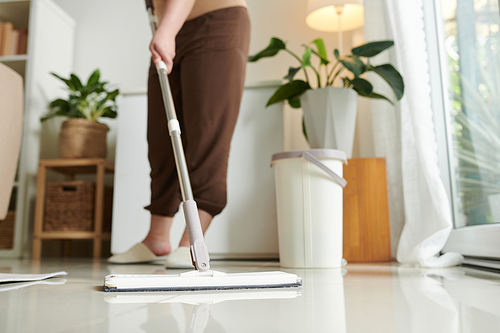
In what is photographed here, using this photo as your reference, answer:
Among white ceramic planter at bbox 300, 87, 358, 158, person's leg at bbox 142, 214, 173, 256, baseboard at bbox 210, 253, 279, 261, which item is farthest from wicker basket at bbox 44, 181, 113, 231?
white ceramic planter at bbox 300, 87, 358, 158

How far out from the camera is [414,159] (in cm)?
153

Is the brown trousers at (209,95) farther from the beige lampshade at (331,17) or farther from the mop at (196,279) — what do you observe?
the beige lampshade at (331,17)

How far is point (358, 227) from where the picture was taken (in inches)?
63.2

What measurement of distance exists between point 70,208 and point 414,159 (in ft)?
5.07

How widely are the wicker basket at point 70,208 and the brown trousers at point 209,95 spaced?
0.84 meters

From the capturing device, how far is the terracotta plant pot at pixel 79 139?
2074 mm

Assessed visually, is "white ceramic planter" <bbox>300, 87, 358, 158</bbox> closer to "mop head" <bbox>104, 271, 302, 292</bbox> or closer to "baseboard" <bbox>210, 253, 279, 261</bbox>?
"baseboard" <bbox>210, 253, 279, 261</bbox>

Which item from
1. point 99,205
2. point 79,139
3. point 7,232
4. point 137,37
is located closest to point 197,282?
point 99,205

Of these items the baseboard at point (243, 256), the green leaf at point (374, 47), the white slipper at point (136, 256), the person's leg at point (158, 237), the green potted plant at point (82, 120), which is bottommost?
the baseboard at point (243, 256)

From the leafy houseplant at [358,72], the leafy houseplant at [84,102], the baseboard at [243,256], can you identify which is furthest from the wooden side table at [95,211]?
the leafy houseplant at [358,72]

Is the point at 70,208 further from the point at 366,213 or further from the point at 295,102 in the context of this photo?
the point at 366,213

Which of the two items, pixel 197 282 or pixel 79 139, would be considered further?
pixel 79 139

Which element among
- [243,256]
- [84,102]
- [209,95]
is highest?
[84,102]

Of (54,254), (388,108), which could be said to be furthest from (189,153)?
(54,254)
